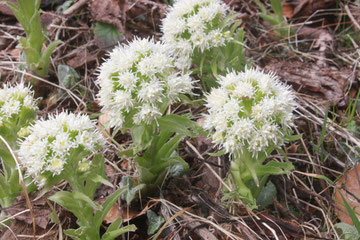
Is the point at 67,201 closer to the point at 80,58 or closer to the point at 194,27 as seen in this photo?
the point at 194,27

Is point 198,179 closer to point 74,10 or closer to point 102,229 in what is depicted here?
point 102,229

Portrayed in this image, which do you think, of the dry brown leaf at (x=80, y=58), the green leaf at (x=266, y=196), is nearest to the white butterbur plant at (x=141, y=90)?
the green leaf at (x=266, y=196)

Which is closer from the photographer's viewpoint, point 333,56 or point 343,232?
point 343,232

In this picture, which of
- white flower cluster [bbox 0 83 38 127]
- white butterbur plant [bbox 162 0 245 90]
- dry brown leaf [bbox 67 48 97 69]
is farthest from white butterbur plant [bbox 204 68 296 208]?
dry brown leaf [bbox 67 48 97 69]

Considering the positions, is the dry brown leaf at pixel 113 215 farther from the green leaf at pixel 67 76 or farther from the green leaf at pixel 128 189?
the green leaf at pixel 67 76

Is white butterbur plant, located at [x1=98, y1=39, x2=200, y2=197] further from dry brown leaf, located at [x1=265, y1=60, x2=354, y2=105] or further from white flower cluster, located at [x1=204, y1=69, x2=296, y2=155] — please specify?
dry brown leaf, located at [x1=265, y1=60, x2=354, y2=105]

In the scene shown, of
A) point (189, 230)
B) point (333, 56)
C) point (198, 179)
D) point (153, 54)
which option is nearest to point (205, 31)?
point (153, 54)
